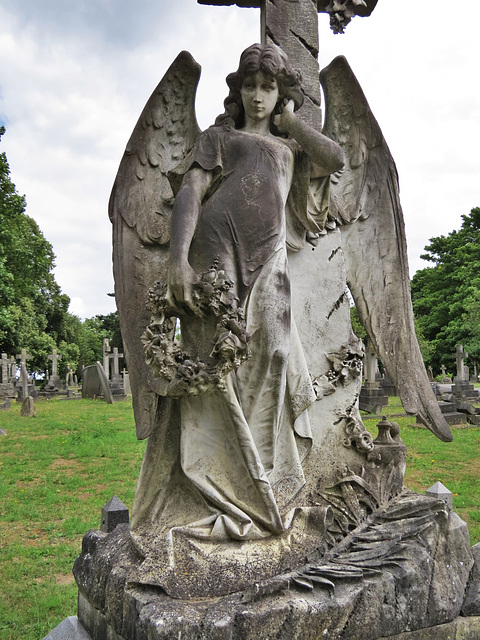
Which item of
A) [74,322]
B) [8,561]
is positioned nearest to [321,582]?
[8,561]

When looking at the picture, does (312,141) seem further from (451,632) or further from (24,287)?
(24,287)

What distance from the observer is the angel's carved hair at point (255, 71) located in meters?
2.78

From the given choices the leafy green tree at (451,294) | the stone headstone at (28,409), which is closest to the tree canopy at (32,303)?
the stone headstone at (28,409)

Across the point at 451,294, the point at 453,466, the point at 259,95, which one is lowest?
the point at 453,466

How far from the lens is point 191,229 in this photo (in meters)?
2.66

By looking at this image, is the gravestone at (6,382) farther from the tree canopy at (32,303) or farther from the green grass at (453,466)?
the green grass at (453,466)

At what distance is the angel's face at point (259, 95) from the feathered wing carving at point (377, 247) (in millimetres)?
578

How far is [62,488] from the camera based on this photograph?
738 centimetres

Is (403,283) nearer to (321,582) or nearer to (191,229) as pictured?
(191,229)

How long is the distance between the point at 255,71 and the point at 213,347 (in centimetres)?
149

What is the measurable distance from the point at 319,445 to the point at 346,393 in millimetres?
357

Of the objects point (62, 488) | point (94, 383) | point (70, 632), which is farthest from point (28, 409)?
point (70, 632)

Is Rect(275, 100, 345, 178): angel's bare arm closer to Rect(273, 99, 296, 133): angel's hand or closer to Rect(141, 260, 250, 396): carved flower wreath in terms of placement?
Rect(273, 99, 296, 133): angel's hand

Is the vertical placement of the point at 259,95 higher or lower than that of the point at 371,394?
higher
